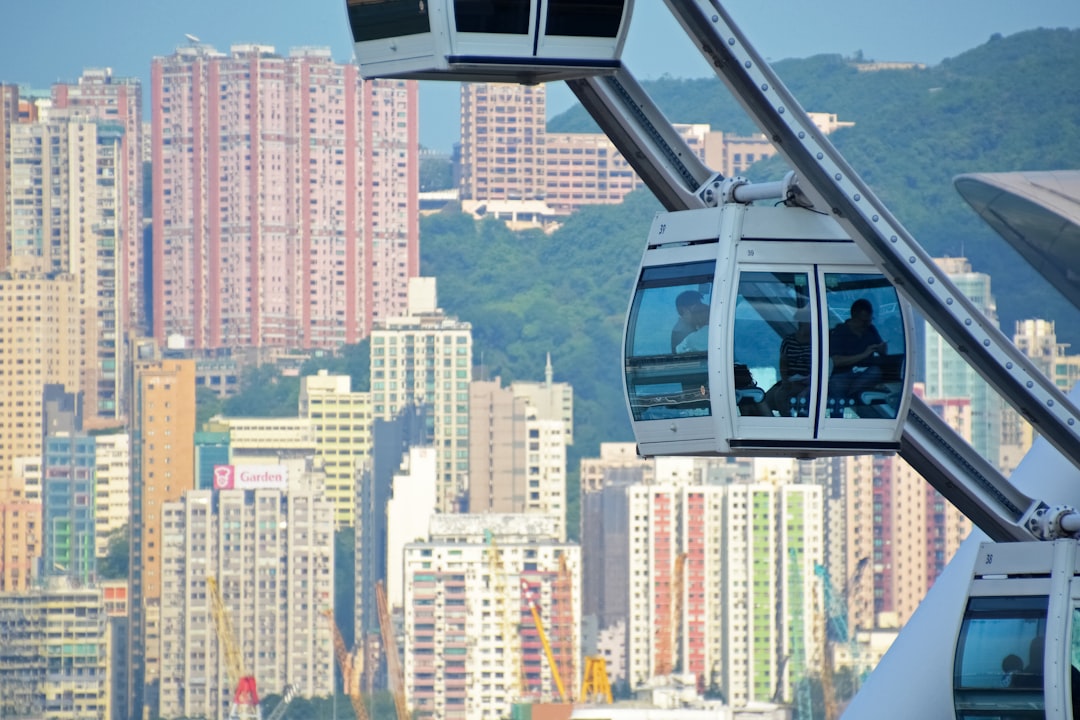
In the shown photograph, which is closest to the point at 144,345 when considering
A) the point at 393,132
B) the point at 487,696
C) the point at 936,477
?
the point at 393,132

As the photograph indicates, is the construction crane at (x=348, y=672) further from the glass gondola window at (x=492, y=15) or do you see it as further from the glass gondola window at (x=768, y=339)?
the glass gondola window at (x=492, y=15)

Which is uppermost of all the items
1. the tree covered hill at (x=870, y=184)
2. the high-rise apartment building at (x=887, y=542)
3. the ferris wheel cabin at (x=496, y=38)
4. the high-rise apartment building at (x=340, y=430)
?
the tree covered hill at (x=870, y=184)

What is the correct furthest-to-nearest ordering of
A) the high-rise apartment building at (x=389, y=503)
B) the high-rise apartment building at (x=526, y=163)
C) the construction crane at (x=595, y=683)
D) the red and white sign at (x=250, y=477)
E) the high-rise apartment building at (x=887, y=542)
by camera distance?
1. the high-rise apartment building at (x=526, y=163)
2. the red and white sign at (x=250, y=477)
3. the high-rise apartment building at (x=389, y=503)
4. the high-rise apartment building at (x=887, y=542)
5. the construction crane at (x=595, y=683)

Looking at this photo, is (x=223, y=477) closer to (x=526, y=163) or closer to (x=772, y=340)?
(x=526, y=163)

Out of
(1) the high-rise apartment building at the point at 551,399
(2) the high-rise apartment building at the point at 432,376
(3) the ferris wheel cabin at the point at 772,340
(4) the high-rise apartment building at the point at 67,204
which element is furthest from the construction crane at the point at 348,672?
(3) the ferris wheel cabin at the point at 772,340

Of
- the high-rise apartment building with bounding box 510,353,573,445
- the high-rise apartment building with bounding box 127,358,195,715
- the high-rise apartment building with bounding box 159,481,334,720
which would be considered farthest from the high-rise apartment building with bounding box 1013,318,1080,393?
the high-rise apartment building with bounding box 127,358,195,715

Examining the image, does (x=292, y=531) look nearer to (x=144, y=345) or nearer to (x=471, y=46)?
(x=144, y=345)
